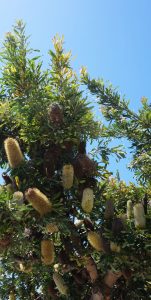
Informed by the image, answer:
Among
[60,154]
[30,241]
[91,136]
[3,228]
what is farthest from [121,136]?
[3,228]

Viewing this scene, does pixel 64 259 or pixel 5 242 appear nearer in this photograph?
pixel 5 242

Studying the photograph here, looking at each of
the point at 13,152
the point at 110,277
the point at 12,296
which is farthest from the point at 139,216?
the point at 12,296

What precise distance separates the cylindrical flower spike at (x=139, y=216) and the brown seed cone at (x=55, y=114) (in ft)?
4.83

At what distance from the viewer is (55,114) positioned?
17.8 feet

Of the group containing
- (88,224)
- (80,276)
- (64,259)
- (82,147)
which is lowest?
(80,276)

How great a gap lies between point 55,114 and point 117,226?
5.32 feet

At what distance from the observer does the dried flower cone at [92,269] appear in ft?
19.6

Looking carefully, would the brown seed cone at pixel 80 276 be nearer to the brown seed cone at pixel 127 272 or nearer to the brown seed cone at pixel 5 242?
the brown seed cone at pixel 127 272

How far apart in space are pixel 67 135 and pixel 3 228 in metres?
1.52

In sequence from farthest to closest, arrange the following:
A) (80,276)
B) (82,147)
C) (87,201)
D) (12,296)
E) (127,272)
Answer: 1. (12,296)
2. (80,276)
3. (127,272)
4. (82,147)
5. (87,201)

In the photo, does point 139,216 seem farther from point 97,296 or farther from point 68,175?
point 97,296

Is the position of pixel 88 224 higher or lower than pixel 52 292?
higher

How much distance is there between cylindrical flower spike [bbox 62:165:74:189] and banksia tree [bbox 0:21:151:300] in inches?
0.5

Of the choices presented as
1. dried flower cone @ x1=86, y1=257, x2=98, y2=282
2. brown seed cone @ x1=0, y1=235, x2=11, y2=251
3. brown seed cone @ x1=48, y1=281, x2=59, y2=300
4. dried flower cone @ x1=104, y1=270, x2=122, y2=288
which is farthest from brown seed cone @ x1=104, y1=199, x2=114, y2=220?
brown seed cone @ x1=48, y1=281, x2=59, y2=300
